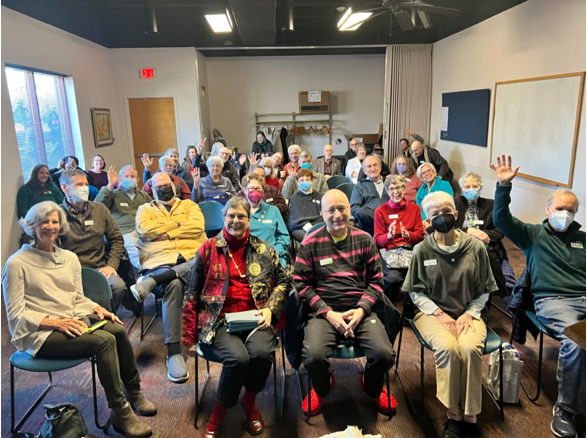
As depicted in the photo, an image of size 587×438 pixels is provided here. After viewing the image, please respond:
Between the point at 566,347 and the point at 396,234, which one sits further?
the point at 396,234

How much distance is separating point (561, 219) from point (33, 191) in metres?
5.28

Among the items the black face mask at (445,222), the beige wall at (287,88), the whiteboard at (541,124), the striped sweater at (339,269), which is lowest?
the striped sweater at (339,269)

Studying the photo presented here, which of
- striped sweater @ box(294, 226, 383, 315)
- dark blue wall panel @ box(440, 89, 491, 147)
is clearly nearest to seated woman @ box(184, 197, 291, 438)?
striped sweater @ box(294, 226, 383, 315)

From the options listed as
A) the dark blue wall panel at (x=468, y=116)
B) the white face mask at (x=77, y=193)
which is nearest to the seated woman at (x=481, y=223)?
the white face mask at (x=77, y=193)

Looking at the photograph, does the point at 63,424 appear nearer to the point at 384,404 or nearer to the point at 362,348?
the point at 362,348

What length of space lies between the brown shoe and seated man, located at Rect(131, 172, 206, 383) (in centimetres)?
61

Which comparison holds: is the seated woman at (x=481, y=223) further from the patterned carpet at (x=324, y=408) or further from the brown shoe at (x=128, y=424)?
the brown shoe at (x=128, y=424)

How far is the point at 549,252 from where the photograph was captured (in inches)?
99.0

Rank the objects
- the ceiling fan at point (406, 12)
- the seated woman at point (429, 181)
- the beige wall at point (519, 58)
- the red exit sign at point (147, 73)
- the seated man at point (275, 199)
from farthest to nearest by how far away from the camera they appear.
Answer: the red exit sign at point (147, 73), the ceiling fan at point (406, 12), the beige wall at point (519, 58), the seated man at point (275, 199), the seated woman at point (429, 181)

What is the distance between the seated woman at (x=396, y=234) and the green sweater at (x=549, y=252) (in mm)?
799

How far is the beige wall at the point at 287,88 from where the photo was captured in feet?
Result: 31.9

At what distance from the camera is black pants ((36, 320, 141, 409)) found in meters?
2.15

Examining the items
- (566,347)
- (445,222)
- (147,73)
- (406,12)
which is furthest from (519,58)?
(147,73)

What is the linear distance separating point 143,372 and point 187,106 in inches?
261
